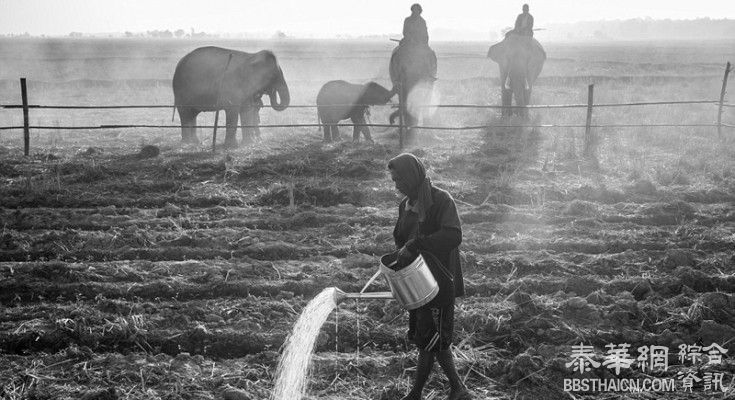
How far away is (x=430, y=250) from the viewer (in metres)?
4.81

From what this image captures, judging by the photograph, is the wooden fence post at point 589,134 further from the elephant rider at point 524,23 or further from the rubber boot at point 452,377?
the rubber boot at point 452,377

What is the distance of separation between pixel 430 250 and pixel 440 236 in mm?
114

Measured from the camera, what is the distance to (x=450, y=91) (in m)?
26.6

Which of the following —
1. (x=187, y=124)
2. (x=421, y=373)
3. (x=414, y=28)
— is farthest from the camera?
(x=414, y=28)

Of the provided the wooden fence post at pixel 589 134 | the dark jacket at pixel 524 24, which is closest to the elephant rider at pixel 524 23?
the dark jacket at pixel 524 24

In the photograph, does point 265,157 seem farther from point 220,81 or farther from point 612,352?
point 612,352

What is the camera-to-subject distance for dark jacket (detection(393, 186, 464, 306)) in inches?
188

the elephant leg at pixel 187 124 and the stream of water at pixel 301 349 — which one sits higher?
the elephant leg at pixel 187 124

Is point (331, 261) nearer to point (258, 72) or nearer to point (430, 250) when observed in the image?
point (430, 250)

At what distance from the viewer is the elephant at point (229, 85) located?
15.0m

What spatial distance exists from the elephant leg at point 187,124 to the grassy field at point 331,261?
94 centimetres

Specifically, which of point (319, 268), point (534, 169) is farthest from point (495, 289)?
point (534, 169)

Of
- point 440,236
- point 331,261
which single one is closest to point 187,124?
point 331,261

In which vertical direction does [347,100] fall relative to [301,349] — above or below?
above
